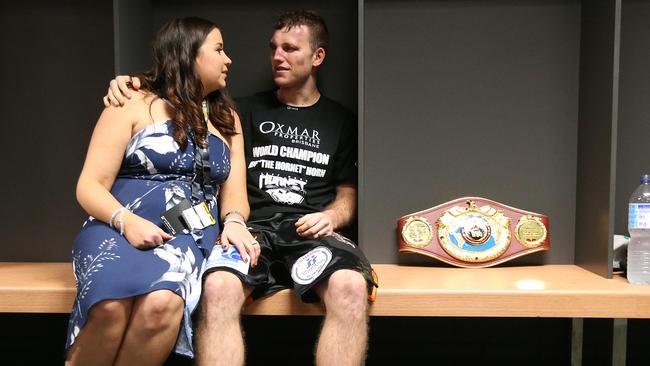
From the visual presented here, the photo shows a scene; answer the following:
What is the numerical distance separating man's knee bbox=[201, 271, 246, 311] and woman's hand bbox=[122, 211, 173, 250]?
0.18m

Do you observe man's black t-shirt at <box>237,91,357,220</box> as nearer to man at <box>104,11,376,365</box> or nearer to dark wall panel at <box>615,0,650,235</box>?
man at <box>104,11,376,365</box>

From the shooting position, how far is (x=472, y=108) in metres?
2.51

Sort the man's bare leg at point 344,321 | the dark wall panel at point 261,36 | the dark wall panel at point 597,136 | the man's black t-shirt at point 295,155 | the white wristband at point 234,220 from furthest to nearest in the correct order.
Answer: the dark wall panel at point 261,36 → the man's black t-shirt at point 295,155 → the dark wall panel at point 597,136 → the white wristband at point 234,220 → the man's bare leg at point 344,321

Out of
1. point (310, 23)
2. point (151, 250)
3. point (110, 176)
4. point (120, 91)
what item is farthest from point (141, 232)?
point (310, 23)

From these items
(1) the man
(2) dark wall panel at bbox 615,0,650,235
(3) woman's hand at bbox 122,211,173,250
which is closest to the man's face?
(1) the man

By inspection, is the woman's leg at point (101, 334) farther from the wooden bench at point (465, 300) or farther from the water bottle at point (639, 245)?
the water bottle at point (639, 245)

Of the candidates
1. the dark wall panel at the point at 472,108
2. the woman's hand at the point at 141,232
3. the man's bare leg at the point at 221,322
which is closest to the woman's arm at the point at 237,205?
the man's bare leg at the point at 221,322

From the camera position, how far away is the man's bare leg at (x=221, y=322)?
1768 millimetres

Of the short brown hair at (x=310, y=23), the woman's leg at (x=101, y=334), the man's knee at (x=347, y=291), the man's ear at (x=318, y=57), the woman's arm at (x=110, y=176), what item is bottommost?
the woman's leg at (x=101, y=334)

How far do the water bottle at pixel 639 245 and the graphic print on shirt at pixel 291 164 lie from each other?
104 cm

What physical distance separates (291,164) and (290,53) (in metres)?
0.39

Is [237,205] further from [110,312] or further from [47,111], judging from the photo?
[47,111]

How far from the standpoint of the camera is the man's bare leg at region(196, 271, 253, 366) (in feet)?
5.80

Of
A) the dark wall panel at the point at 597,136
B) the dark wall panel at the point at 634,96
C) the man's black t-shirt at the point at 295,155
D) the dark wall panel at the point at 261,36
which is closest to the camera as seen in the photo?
the dark wall panel at the point at 597,136
